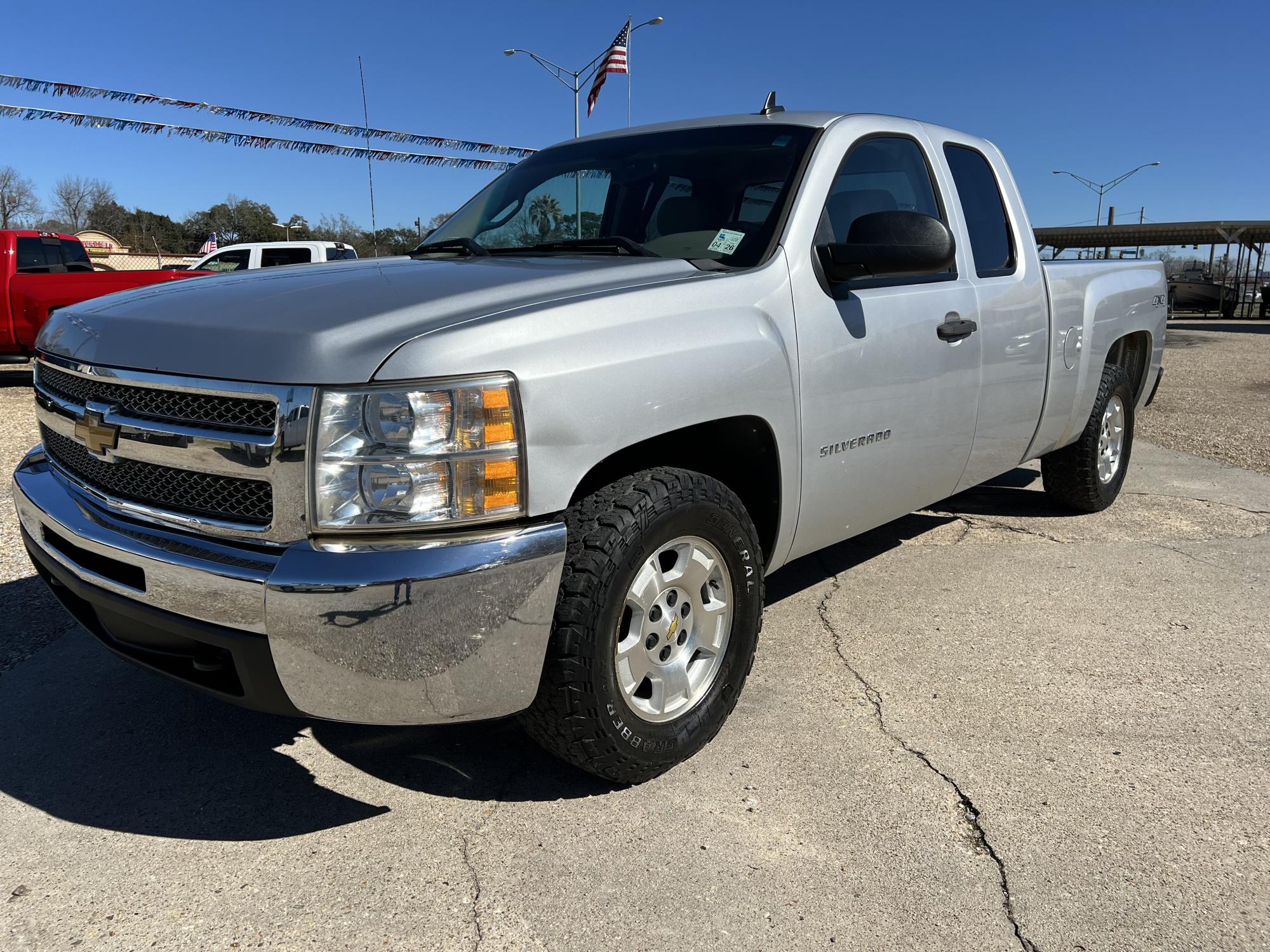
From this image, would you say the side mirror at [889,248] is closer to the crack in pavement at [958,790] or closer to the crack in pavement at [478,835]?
the crack in pavement at [958,790]

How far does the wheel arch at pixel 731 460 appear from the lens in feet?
8.64

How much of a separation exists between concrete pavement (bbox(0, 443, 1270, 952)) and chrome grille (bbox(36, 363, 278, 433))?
3.52 feet

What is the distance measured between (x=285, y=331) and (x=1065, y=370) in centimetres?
364

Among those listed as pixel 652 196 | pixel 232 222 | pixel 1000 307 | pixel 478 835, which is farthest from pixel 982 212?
pixel 232 222

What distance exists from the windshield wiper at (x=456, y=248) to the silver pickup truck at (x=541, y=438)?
0.6 inches

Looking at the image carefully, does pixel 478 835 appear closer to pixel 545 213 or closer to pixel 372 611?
pixel 372 611

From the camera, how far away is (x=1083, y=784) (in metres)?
2.68

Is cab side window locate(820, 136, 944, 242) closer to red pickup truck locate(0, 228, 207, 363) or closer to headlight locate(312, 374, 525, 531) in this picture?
headlight locate(312, 374, 525, 531)

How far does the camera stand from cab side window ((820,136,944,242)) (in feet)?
10.9

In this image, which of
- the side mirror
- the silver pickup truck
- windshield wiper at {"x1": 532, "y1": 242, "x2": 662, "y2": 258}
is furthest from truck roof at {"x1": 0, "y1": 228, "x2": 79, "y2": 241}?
the side mirror

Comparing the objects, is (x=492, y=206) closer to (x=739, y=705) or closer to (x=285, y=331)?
(x=285, y=331)

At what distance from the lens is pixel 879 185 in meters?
3.61

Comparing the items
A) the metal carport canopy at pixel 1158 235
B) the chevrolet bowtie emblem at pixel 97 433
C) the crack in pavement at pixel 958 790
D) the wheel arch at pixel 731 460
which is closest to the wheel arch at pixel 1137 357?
the crack in pavement at pixel 958 790

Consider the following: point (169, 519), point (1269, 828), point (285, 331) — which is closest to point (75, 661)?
point (169, 519)
